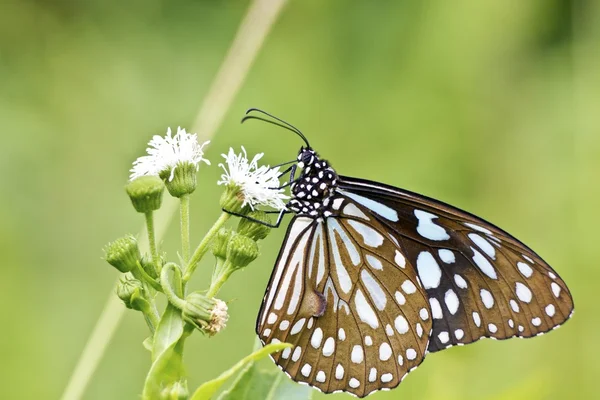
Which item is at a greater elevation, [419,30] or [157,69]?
[419,30]

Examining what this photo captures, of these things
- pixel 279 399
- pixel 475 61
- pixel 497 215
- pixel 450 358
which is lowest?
pixel 279 399

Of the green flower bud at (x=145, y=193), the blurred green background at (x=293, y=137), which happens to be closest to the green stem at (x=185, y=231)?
the green flower bud at (x=145, y=193)

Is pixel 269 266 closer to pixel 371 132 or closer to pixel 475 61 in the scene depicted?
pixel 371 132

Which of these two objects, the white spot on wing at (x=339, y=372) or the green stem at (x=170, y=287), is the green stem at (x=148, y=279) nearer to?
the green stem at (x=170, y=287)

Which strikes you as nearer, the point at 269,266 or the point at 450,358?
the point at 450,358

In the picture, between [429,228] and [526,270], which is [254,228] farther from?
[526,270]

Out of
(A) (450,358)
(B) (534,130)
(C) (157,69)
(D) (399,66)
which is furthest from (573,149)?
(C) (157,69)

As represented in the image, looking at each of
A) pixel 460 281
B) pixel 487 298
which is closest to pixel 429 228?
pixel 460 281

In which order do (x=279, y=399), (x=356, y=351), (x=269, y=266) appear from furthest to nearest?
(x=269, y=266) < (x=356, y=351) < (x=279, y=399)
